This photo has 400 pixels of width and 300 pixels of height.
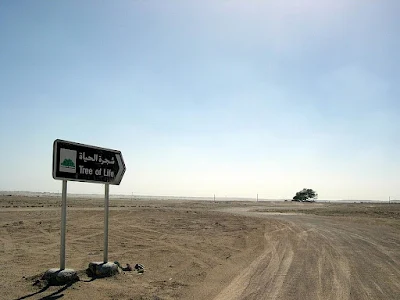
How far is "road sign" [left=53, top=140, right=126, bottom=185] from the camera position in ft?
25.9

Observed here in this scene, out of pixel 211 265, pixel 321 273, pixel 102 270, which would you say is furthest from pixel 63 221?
pixel 321 273

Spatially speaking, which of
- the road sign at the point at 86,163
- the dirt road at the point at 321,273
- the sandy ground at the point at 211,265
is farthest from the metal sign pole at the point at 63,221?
the dirt road at the point at 321,273

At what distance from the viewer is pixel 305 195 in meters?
135

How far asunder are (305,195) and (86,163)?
134748 millimetres

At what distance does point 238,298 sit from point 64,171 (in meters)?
4.71

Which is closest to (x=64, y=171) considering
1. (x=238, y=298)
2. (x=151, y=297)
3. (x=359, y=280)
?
(x=151, y=297)

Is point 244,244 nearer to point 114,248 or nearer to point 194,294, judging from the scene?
point 114,248

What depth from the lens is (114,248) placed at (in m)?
12.5

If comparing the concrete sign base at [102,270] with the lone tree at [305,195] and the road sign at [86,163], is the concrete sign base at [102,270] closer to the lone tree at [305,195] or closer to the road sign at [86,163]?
the road sign at [86,163]

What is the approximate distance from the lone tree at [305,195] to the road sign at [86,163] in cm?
13028

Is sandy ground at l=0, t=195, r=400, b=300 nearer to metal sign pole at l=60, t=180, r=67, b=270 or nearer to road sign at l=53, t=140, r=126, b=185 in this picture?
metal sign pole at l=60, t=180, r=67, b=270

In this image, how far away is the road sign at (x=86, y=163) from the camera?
7.89 meters

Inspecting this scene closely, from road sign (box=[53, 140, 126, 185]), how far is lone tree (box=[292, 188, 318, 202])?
130 m

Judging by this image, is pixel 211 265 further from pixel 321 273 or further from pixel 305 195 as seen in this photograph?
pixel 305 195
